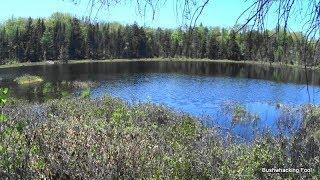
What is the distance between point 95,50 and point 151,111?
442ft

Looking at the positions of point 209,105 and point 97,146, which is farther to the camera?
point 209,105

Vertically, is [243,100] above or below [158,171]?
below

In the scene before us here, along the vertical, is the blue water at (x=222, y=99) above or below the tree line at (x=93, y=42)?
below

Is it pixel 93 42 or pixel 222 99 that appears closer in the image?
pixel 222 99

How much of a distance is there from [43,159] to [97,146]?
829mm

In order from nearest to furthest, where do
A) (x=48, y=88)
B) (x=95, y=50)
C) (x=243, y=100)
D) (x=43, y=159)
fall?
1. (x=43, y=159)
2. (x=243, y=100)
3. (x=48, y=88)
4. (x=95, y=50)

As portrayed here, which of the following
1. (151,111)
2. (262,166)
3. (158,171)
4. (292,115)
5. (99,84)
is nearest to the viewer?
(158,171)

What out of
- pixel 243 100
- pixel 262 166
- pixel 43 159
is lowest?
pixel 243 100

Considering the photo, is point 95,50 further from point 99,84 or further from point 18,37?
point 99,84

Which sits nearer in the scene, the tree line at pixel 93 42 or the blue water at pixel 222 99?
the blue water at pixel 222 99

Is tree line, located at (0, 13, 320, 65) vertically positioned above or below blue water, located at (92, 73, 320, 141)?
above

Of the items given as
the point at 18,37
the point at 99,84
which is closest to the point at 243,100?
the point at 99,84

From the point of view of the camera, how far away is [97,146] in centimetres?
629

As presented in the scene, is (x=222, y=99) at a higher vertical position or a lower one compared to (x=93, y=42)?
lower
